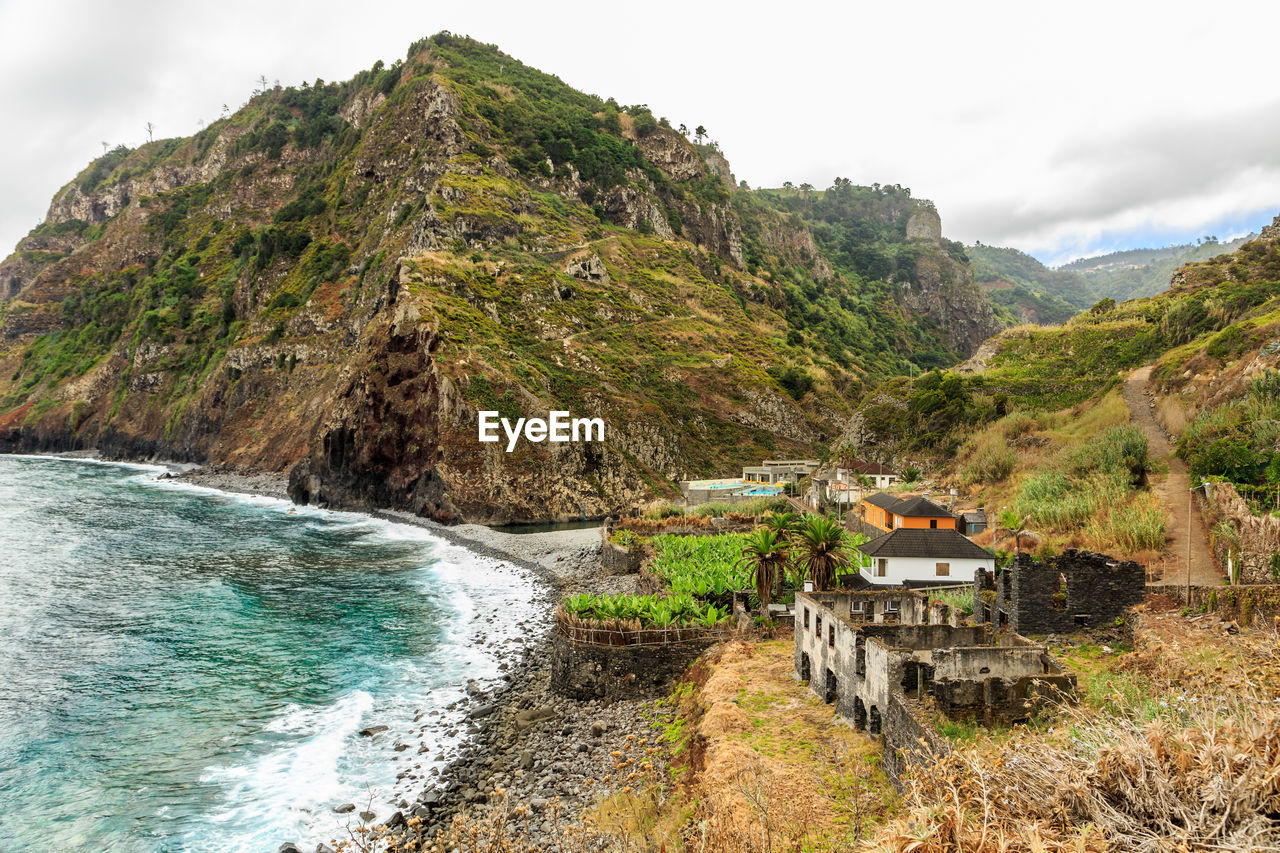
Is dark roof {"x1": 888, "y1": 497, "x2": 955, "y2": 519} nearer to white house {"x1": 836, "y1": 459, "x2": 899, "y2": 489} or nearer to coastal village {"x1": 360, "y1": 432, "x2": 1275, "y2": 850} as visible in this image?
coastal village {"x1": 360, "y1": 432, "x2": 1275, "y2": 850}

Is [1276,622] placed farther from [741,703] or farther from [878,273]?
[878,273]

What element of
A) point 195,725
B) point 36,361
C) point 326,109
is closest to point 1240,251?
point 195,725

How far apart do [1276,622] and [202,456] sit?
472ft

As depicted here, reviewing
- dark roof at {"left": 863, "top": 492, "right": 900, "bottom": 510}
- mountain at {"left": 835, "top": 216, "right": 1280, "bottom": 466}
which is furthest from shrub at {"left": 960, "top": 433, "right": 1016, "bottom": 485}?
dark roof at {"left": 863, "top": 492, "right": 900, "bottom": 510}

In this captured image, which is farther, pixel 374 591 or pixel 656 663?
pixel 374 591

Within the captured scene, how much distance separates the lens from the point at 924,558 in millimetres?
31828

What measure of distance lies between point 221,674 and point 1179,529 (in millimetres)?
40619

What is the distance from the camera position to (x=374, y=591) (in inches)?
1834

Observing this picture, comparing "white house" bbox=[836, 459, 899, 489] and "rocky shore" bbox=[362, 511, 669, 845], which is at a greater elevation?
"white house" bbox=[836, 459, 899, 489]

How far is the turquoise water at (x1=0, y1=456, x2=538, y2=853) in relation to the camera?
21.1 metres
